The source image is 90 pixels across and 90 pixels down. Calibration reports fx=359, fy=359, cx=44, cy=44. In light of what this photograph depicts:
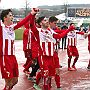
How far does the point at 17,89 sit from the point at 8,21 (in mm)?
2780

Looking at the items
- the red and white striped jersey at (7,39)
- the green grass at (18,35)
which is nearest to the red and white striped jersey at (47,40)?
the red and white striped jersey at (7,39)

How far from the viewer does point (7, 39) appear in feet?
22.7

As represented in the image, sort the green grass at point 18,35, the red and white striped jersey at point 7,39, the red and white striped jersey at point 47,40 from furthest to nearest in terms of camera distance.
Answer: the green grass at point 18,35
the red and white striped jersey at point 47,40
the red and white striped jersey at point 7,39

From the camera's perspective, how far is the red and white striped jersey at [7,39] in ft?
22.5

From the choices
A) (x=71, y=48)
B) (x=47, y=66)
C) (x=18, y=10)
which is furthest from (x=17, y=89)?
(x=18, y=10)

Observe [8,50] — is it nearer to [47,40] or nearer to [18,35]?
[47,40]

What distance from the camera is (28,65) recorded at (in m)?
11.1

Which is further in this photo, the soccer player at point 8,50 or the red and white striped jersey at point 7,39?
the red and white striped jersey at point 7,39

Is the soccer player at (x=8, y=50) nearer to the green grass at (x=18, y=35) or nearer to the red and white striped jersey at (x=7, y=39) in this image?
the red and white striped jersey at (x=7, y=39)

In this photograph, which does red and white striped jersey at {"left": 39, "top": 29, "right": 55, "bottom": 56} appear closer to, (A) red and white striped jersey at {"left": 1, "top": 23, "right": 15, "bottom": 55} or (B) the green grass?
(A) red and white striped jersey at {"left": 1, "top": 23, "right": 15, "bottom": 55}

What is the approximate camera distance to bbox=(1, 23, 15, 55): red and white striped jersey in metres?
6.85

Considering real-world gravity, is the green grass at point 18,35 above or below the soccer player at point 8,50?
below

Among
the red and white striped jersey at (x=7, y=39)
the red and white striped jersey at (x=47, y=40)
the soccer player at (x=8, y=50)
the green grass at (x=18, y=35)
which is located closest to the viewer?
the soccer player at (x=8, y=50)

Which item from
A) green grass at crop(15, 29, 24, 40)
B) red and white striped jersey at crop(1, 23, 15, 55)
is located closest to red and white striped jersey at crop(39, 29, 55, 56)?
red and white striped jersey at crop(1, 23, 15, 55)
